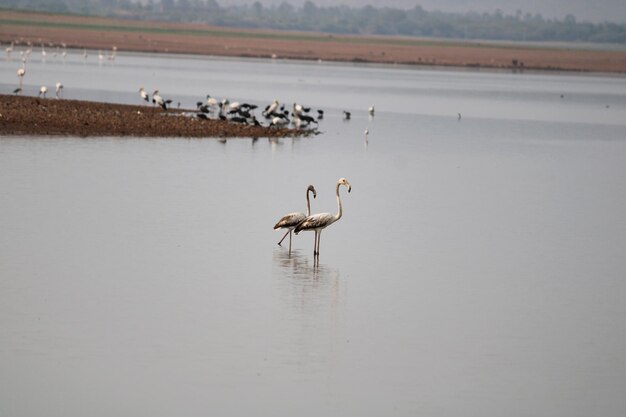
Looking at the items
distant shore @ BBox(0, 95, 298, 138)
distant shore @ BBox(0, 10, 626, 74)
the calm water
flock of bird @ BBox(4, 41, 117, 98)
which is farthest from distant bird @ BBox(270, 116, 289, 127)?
distant shore @ BBox(0, 10, 626, 74)

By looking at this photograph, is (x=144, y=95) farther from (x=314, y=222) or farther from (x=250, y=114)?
(x=314, y=222)

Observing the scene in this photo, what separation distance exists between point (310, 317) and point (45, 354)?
9.84 ft

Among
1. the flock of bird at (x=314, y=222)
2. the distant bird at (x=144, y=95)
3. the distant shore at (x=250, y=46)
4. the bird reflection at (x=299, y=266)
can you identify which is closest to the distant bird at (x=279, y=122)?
the distant bird at (x=144, y=95)

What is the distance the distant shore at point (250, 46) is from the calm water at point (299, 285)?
81.2m

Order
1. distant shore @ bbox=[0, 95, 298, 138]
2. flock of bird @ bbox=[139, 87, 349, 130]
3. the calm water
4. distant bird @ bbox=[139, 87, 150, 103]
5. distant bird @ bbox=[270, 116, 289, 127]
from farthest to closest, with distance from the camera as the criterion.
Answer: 1. distant bird @ bbox=[139, 87, 150, 103]
2. flock of bird @ bbox=[139, 87, 349, 130]
3. distant bird @ bbox=[270, 116, 289, 127]
4. distant shore @ bbox=[0, 95, 298, 138]
5. the calm water

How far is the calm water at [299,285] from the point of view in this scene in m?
10.5

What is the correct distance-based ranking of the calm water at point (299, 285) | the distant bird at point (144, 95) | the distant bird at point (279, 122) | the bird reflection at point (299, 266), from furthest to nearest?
the distant bird at point (144, 95), the distant bird at point (279, 122), the bird reflection at point (299, 266), the calm water at point (299, 285)

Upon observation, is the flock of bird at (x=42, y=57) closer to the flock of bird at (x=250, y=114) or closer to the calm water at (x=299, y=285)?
the flock of bird at (x=250, y=114)

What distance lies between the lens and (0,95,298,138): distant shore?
30719 mm

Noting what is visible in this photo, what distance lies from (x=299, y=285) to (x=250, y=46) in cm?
12672

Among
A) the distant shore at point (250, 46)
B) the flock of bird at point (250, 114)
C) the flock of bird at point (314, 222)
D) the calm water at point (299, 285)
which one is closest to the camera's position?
the calm water at point (299, 285)

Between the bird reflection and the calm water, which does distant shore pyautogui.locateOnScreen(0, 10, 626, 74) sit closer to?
the calm water

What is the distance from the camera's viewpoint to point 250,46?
13975 centimetres

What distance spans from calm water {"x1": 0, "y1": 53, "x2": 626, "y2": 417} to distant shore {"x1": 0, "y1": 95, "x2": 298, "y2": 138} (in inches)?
55.7
